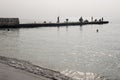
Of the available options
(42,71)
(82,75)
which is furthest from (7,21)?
(82,75)

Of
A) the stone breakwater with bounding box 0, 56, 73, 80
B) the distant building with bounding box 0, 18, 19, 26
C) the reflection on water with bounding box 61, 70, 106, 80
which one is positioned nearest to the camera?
the stone breakwater with bounding box 0, 56, 73, 80

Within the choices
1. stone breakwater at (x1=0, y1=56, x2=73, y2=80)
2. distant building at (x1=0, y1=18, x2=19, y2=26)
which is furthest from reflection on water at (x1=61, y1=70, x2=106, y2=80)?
distant building at (x1=0, y1=18, x2=19, y2=26)

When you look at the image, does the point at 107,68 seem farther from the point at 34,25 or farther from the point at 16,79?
the point at 34,25

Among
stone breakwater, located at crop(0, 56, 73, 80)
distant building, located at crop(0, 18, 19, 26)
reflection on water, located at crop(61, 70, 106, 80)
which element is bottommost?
reflection on water, located at crop(61, 70, 106, 80)

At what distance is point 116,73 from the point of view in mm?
14492

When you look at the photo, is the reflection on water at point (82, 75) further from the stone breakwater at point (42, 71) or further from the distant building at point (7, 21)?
the distant building at point (7, 21)

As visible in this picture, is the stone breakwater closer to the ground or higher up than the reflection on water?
higher up

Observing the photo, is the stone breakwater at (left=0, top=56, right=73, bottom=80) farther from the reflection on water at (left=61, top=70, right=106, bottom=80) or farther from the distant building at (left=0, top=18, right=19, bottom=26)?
the distant building at (left=0, top=18, right=19, bottom=26)

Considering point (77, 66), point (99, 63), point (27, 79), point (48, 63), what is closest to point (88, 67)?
point (77, 66)

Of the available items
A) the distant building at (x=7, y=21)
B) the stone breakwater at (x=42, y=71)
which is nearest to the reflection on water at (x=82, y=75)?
the stone breakwater at (x=42, y=71)

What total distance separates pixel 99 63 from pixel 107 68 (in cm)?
183

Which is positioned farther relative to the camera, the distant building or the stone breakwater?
the distant building

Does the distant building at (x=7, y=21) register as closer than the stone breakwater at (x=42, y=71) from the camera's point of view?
No

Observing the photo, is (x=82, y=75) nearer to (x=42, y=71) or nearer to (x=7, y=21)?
(x=42, y=71)
